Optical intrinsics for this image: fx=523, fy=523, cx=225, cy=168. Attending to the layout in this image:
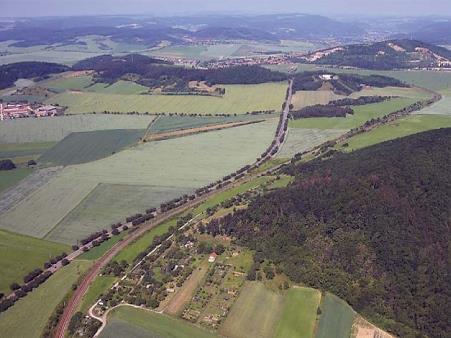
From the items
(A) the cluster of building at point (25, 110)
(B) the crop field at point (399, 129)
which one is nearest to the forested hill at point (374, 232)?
(B) the crop field at point (399, 129)

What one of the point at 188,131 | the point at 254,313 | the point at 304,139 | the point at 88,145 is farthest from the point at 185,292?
the point at 188,131

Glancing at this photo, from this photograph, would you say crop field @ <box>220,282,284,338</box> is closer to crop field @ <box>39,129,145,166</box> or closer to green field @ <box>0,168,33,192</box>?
green field @ <box>0,168,33,192</box>

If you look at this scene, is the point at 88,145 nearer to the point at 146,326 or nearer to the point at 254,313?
the point at 146,326

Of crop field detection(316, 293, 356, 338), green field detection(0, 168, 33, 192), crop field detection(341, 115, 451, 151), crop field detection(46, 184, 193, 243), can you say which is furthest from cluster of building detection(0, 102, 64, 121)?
crop field detection(316, 293, 356, 338)

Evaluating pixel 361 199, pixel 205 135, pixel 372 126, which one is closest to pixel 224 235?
pixel 361 199

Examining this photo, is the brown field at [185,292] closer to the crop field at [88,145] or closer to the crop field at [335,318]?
the crop field at [335,318]

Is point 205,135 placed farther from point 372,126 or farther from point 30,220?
point 30,220
